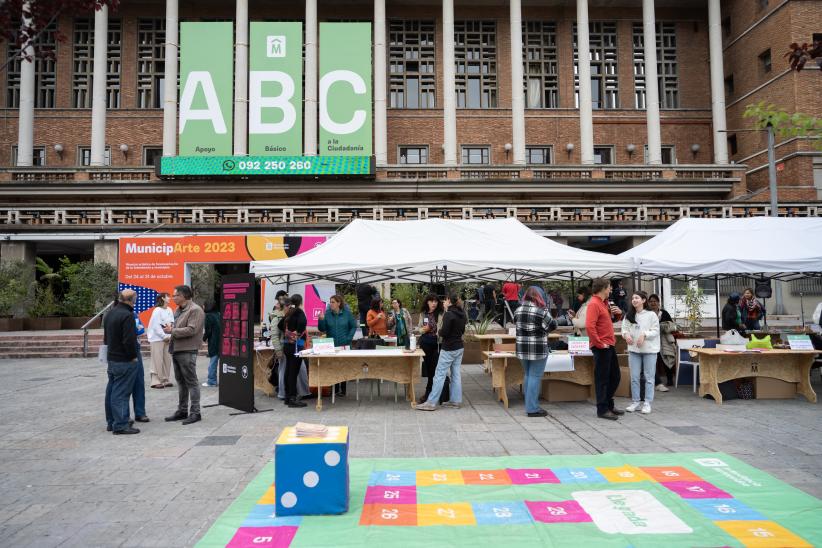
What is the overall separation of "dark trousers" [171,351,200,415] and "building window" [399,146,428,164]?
25780 mm

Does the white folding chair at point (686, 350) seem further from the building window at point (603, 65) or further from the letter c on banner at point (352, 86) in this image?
the building window at point (603, 65)

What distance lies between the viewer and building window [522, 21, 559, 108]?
33.2 m

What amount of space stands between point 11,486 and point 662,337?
10.7 m

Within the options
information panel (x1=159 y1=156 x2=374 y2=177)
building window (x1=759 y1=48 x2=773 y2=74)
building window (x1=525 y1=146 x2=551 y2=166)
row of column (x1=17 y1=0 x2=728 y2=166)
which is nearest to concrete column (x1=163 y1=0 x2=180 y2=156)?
row of column (x1=17 y1=0 x2=728 y2=166)

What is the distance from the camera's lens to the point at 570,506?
15.3 feet

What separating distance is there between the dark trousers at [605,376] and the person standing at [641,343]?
0.44 m

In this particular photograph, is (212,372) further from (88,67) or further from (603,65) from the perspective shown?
(603,65)

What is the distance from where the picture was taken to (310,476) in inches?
179

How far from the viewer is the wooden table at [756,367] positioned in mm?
9484

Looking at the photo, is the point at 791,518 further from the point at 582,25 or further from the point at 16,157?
the point at 16,157

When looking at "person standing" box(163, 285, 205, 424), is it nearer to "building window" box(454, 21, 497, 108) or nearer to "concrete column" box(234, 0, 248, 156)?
"concrete column" box(234, 0, 248, 156)

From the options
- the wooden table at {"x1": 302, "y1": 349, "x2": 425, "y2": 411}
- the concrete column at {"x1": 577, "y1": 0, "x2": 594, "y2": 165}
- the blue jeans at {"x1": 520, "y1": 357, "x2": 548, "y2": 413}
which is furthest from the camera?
the concrete column at {"x1": 577, "y1": 0, "x2": 594, "y2": 165}

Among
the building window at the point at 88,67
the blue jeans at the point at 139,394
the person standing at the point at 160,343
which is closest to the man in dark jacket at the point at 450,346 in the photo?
the blue jeans at the point at 139,394

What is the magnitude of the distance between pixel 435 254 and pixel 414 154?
23.3 meters
